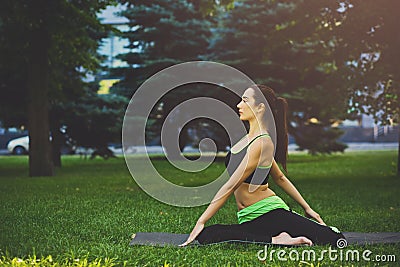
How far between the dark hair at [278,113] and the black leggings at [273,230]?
71 centimetres

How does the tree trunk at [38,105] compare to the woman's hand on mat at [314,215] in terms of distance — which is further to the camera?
the tree trunk at [38,105]

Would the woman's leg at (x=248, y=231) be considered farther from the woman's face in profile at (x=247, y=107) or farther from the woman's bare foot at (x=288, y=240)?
the woman's face in profile at (x=247, y=107)

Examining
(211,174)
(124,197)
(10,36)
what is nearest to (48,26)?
(10,36)

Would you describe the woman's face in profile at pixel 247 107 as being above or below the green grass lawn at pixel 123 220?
above

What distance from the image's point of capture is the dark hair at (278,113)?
630 centimetres

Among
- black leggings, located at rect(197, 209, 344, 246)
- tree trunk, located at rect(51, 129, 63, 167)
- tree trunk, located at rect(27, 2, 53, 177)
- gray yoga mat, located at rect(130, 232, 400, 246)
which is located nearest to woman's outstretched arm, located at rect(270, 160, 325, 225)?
black leggings, located at rect(197, 209, 344, 246)

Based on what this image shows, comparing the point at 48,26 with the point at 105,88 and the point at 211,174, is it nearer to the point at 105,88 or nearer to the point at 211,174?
the point at 211,174

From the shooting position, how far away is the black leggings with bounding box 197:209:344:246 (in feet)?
19.6

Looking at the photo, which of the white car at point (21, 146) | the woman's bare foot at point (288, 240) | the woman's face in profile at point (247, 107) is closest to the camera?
the woman's bare foot at point (288, 240)

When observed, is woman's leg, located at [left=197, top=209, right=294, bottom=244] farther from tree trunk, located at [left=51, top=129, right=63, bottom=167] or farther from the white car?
the white car

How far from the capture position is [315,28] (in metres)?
15.7

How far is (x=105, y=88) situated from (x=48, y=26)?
7.51 m

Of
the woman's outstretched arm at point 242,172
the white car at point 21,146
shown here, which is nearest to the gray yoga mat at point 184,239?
the woman's outstretched arm at point 242,172

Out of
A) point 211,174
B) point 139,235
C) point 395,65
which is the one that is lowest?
point 211,174
